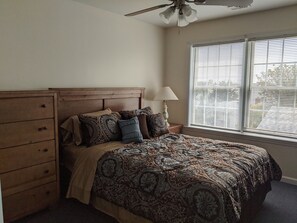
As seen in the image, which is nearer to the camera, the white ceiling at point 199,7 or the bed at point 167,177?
the bed at point 167,177

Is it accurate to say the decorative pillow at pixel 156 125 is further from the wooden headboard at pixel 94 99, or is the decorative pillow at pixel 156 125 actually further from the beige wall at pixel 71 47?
the beige wall at pixel 71 47

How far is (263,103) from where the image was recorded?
11.9 ft

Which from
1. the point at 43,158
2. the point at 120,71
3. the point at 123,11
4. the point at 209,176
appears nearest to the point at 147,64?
the point at 120,71

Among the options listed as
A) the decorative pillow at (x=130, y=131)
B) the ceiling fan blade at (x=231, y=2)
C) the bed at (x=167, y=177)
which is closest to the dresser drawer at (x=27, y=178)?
the bed at (x=167, y=177)

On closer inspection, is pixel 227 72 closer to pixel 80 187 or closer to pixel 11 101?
pixel 80 187

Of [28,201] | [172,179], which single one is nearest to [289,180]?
[172,179]

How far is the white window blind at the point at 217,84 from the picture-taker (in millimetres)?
3854

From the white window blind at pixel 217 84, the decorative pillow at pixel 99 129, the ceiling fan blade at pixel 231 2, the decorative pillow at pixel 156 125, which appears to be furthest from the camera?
the white window blind at pixel 217 84

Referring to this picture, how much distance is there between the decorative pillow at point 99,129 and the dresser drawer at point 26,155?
0.42 m

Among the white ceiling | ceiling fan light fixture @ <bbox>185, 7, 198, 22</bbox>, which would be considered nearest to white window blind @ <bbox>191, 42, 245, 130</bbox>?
the white ceiling

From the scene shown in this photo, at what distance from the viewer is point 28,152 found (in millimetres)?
2326

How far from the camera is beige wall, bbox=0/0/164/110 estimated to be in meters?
2.56

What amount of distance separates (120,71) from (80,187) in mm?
1985

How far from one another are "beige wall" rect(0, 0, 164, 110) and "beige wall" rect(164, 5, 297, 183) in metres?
0.41
